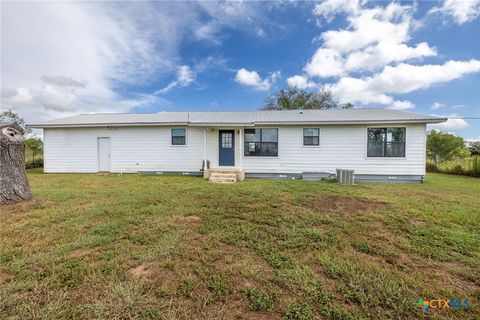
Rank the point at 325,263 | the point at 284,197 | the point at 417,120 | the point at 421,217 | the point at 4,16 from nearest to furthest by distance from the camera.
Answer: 1. the point at 325,263
2. the point at 421,217
3. the point at 284,197
4. the point at 4,16
5. the point at 417,120

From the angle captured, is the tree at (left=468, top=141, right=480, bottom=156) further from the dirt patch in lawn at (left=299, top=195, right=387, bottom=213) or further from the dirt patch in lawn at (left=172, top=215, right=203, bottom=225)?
the dirt patch in lawn at (left=172, top=215, right=203, bottom=225)

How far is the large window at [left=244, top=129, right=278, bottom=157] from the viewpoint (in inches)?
405

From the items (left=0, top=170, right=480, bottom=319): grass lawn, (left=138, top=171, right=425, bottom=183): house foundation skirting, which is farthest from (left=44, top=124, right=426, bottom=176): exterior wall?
(left=0, top=170, right=480, bottom=319): grass lawn

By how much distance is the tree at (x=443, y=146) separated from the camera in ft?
58.3

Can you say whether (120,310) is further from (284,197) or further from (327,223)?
(284,197)

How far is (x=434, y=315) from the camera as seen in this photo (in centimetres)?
183

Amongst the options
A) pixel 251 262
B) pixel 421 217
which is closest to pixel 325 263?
pixel 251 262

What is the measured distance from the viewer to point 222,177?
9.09 m

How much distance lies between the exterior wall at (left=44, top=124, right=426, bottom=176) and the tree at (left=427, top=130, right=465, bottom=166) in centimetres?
1305

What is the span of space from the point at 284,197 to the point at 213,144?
18.6ft

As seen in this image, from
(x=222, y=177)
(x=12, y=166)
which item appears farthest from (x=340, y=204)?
(x=12, y=166)

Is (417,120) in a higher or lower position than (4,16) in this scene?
lower

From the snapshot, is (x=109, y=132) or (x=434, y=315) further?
(x=109, y=132)

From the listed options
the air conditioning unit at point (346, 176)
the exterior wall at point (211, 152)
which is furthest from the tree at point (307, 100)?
the air conditioning unit at point (346, 176)
